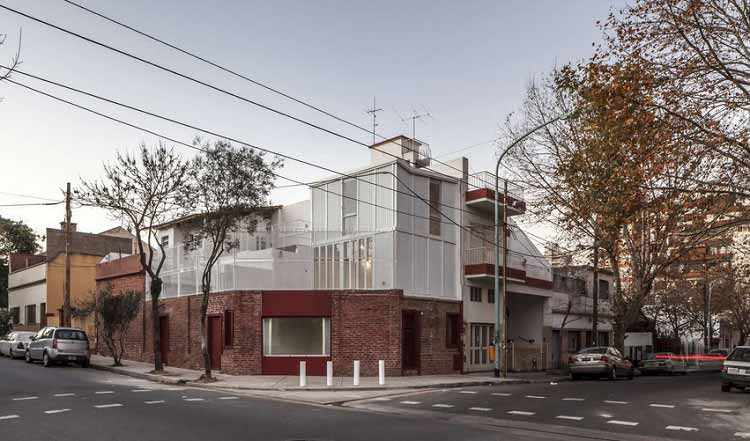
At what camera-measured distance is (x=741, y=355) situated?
75.2 ft

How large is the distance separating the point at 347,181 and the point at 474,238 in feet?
21.6

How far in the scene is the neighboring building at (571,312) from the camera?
126ft

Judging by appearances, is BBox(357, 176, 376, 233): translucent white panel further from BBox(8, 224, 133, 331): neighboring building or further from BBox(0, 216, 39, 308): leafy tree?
BBox(0, 216, 39, 308): leafy tree

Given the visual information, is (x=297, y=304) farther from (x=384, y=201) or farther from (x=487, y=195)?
(x=487, y=195)

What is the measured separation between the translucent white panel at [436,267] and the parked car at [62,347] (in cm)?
1590

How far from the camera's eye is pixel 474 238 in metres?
31.4

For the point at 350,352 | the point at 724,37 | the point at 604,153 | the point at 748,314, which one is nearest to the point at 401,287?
the point at 350,352

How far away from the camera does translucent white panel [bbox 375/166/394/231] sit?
1099 inches

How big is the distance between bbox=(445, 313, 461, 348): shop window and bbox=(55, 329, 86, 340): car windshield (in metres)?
16.5

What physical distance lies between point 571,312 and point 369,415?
28473 millimetres

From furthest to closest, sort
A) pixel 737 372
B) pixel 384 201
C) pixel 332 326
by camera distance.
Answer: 1. pixel 384 201
2. pixel 332 326
3. pixel 737 372

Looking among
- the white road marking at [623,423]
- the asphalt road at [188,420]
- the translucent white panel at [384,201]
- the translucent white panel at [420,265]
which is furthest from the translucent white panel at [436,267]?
the white road marking at [623,423]

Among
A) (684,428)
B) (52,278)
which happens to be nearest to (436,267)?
(684,428)

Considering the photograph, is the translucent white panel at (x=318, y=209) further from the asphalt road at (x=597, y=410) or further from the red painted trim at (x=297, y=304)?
the asphalt road at (x=597, y=410)
